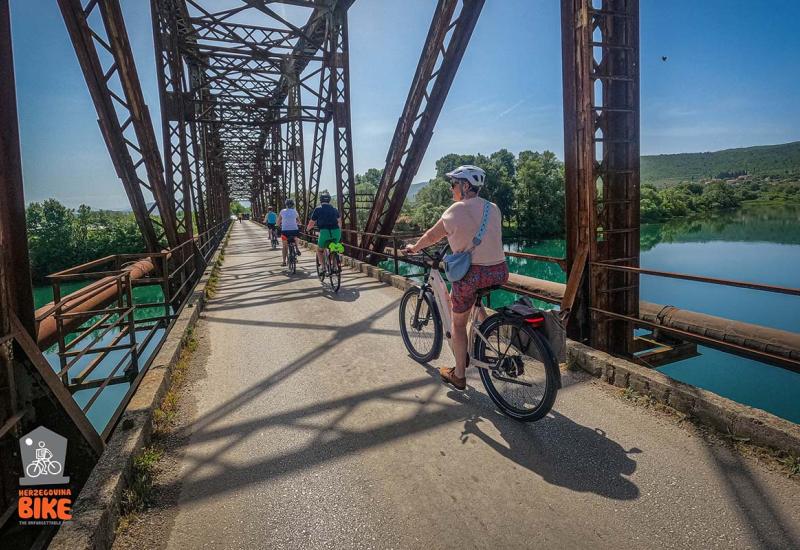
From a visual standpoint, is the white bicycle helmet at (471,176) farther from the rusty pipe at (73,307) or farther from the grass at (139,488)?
the rusty pipe at (73,307)

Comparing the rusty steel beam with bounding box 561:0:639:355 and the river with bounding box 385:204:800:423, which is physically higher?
the rusty steel beam with bounding box 561:0:639:355

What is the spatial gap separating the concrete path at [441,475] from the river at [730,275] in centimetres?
836

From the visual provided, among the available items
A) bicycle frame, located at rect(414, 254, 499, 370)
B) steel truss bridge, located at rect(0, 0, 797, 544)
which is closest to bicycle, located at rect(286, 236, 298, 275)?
steel truss bridge, located at rect(0, 0, 797, 544)

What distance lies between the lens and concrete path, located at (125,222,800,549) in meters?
2.14

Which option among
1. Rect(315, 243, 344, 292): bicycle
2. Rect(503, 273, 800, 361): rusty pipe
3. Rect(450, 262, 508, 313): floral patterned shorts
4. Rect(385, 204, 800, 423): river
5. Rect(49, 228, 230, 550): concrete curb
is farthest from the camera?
Rect(385, 204, 800, 423): river

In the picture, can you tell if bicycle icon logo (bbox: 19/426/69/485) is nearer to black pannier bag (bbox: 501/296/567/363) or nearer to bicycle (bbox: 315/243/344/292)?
black pannier bag (bbox: 501/296/567/363)

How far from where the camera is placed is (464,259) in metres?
3.37

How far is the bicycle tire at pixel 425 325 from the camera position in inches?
169

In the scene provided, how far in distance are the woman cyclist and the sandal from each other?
11.9 inches

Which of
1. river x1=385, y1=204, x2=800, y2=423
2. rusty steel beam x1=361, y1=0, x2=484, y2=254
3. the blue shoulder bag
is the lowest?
river x1=385, y1=204, x2=800, y2=423

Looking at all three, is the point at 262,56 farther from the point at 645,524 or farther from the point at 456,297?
the point at 645,524

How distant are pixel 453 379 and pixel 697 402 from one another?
5.93 feet

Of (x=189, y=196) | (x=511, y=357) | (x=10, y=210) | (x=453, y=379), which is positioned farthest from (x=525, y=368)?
(x=189, y=196)

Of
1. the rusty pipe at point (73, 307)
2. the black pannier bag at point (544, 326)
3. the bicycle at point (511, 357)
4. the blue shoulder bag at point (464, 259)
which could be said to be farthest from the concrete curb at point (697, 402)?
the rusty pipe at point (73, 307)
